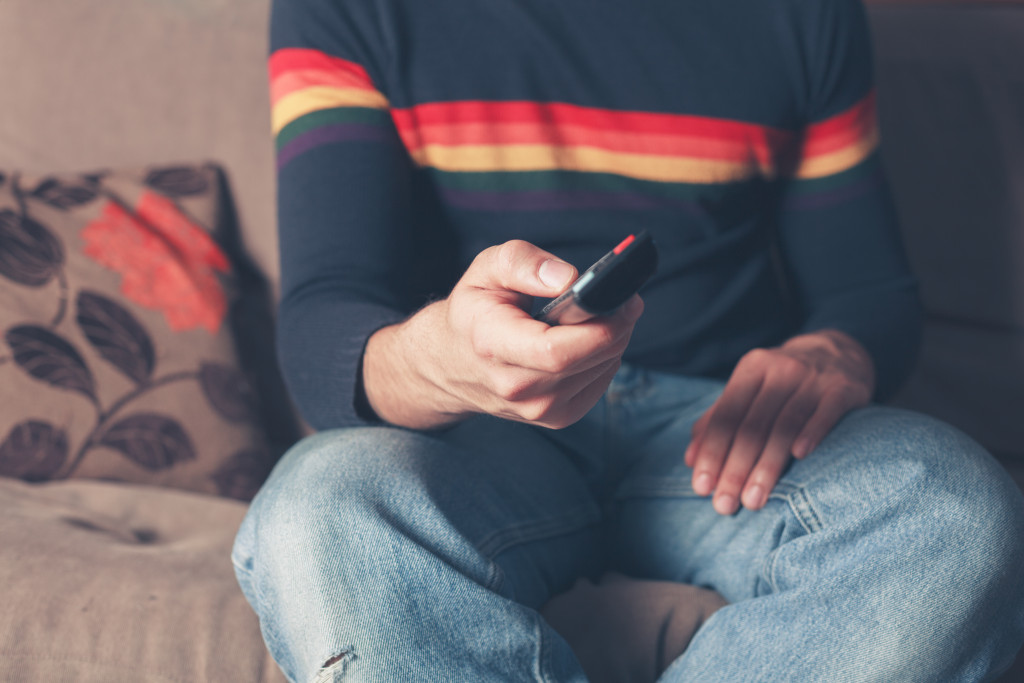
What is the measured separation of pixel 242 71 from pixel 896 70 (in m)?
0.99

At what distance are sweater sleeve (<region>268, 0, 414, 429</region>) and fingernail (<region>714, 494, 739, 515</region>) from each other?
284 mm

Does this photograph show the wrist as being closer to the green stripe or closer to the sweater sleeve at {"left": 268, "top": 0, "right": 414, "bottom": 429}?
the sweater sleeve at {"left": 268, "top": 0, "right": 414, "bottom": 429}

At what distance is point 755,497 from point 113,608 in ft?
1.61

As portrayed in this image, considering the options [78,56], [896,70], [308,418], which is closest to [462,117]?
[308,418]

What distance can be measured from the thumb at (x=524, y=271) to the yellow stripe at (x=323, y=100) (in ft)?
1.16

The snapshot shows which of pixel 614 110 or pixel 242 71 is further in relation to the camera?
pixel 242 71

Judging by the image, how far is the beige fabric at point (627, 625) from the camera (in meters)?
0.50

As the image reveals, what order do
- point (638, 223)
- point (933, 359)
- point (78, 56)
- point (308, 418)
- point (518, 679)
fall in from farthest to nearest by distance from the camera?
point (933, 359) < point (78, 56) < point (638, 223) < point (308, 418) < point (518, 679)

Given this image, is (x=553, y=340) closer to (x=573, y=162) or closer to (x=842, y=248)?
(x=573, y=162)

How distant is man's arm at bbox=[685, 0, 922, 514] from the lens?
0.63 meters

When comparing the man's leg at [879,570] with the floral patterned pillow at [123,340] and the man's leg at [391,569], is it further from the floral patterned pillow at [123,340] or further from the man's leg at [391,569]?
the floral patterned pillow at [123,340]

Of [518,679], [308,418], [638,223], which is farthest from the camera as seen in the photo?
[638,223]

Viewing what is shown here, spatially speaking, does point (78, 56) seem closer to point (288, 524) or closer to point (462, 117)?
point (462, 117)

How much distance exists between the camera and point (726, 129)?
0.72m
